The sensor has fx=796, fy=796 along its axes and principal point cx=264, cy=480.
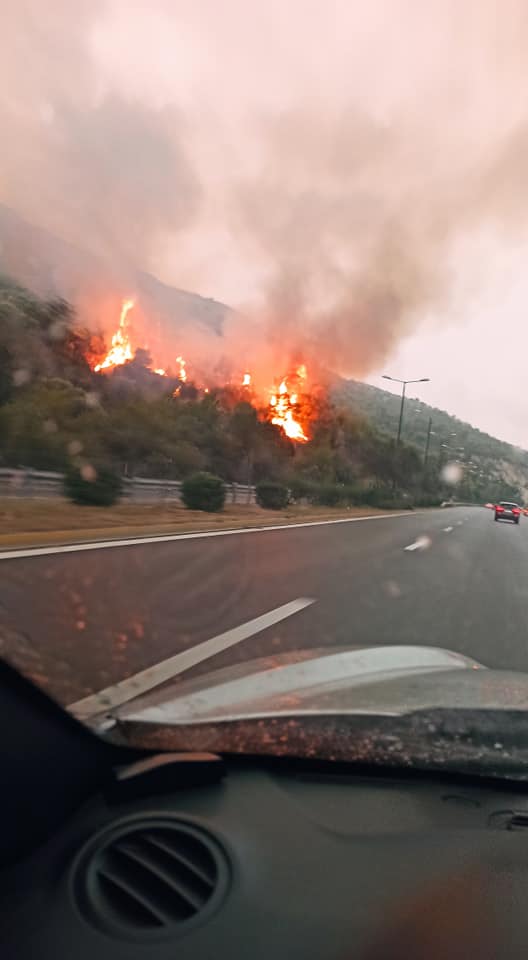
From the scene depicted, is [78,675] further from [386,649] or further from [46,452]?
[46,452]

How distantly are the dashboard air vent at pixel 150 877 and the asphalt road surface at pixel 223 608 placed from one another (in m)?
0.83

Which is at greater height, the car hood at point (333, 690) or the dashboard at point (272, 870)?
the car hood at point (333, 690)

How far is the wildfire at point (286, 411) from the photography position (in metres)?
67.6

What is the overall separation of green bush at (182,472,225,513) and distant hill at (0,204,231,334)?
93106 mm

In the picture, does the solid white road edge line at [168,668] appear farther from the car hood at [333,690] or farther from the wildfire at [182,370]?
the wildfire at [182,370]

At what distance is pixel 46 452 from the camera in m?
31.0

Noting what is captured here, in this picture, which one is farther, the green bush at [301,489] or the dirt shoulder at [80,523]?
the green bush at [301,489]

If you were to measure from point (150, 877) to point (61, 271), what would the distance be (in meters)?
141

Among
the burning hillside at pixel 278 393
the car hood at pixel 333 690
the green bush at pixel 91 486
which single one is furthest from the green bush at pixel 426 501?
the car hood at pixel 333 690

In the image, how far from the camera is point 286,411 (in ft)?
223

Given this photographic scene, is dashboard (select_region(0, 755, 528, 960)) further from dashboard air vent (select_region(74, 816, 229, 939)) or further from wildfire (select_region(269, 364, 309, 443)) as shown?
wildfire (select_region(269, 364, 309, 443))

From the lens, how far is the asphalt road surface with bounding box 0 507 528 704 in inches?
234

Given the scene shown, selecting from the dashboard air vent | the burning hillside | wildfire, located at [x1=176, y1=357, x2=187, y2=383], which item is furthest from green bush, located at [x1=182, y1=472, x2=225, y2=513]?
wildfire, located at [x1=176, y1=357, x2=187, y2=383]

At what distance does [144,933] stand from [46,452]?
99.4ft
